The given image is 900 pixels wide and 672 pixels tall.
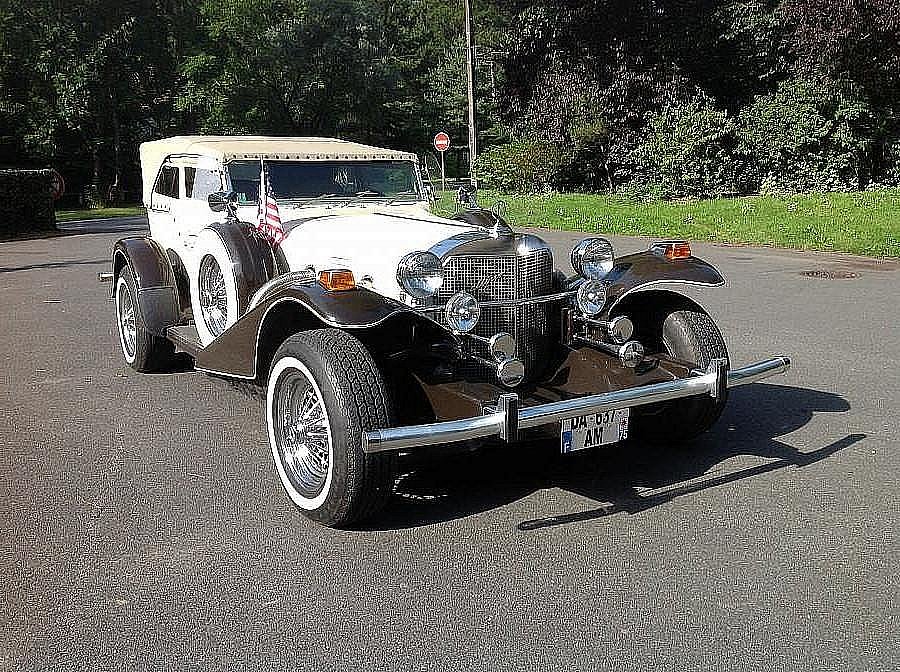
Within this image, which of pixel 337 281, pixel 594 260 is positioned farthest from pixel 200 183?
pixel 594 260

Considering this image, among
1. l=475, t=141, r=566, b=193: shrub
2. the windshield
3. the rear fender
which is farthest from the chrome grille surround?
l=475, t=141, r=566, b=193: shrub

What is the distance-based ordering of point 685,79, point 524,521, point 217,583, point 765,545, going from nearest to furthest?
1. point 217,583
2. point 765,545
3. point 524,521
4. point 685,79

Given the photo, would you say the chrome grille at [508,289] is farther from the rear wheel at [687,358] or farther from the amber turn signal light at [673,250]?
the amber turn signal light at [673,250]

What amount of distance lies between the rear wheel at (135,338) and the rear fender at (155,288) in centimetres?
7

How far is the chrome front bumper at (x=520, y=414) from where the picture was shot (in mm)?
3682

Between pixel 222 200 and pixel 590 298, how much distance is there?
8.22 feet

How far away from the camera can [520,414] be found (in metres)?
3.85

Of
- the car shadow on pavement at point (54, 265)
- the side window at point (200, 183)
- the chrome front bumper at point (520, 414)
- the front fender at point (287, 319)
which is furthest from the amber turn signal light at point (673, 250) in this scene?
the car shadow on pavement at point (54, 265)

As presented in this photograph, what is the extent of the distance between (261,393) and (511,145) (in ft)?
95.3

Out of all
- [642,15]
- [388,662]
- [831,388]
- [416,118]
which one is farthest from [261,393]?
[416,118]

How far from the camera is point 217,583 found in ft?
11.7

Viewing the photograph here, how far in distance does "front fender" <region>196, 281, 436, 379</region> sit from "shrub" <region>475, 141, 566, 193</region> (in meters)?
27.1

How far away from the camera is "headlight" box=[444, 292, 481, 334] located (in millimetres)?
4273

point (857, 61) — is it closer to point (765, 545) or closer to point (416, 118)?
point (765, 545)
